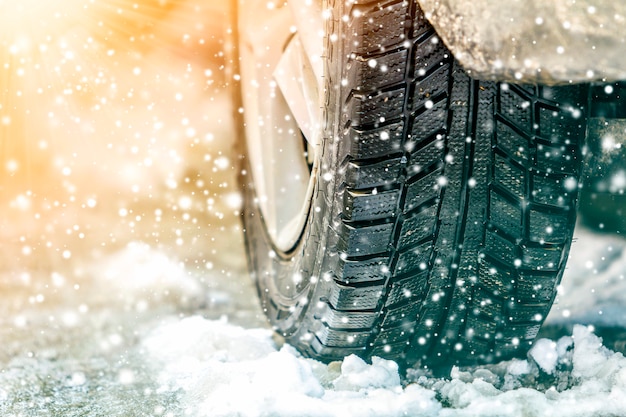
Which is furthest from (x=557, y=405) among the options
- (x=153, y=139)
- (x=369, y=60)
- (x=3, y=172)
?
(x=3, y=172)

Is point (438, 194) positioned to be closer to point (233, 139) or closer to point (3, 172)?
point (233, 139)

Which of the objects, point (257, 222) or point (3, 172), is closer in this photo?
point (257, 222)

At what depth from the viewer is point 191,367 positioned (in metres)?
1.49

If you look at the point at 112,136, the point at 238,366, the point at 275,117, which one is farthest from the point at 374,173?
the point at 112,136

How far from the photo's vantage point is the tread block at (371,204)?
3.76 ft

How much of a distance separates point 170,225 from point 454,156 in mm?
1402

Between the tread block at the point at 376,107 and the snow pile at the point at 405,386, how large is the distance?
53 cm

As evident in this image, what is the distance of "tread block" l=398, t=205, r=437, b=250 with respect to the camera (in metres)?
1.16

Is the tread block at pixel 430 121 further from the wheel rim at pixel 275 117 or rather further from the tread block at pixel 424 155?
the wheel rim at pixel 275 117

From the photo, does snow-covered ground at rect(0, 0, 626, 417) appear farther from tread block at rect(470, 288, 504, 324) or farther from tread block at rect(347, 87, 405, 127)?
tread block at rect(347, 87, 405, 127)

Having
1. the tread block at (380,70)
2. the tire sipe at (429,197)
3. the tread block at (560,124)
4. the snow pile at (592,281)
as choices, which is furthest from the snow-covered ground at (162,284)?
the tread block at (380,70)

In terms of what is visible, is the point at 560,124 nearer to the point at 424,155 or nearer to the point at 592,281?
the point at 424,155

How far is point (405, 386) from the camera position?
132 cm

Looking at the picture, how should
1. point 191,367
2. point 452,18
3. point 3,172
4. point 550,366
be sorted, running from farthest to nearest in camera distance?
point 3,172
point 191,367
point 550,366
point 452,18
